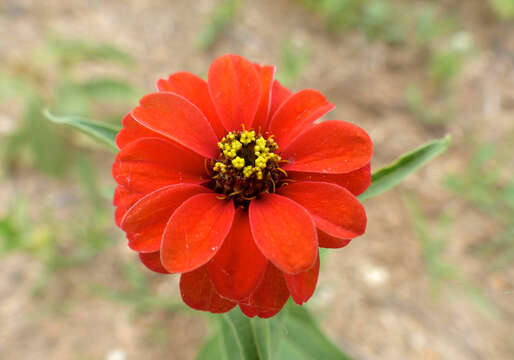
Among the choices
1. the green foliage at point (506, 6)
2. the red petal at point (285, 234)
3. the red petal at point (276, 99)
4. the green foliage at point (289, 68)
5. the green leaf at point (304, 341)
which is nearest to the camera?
the red petal at point (285, 234)

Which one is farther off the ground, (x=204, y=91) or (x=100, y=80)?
(x=204, y=91)

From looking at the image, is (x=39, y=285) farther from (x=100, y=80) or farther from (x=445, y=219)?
(x=445, y=219)

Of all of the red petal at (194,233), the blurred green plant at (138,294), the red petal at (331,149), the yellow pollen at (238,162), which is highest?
the red petal at (331,149)

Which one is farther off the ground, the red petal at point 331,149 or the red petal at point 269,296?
the red petal at point 331,149

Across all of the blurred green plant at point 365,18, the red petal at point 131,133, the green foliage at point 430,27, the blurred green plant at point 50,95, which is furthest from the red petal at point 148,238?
→ the green foliage at point 430,27

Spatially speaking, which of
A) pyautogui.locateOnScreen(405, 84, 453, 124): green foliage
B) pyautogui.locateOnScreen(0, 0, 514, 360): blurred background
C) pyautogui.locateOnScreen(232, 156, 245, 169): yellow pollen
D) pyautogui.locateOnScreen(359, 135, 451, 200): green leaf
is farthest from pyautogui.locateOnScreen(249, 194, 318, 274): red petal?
pyautogui.locateOnScreen(405, 84, 453, 124): green foliage

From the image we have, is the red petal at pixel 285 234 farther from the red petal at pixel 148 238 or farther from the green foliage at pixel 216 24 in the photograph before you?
the green foliage at pixel 216 24

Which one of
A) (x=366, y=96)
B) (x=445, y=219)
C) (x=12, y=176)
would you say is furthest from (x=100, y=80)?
(x=445, y=219)
